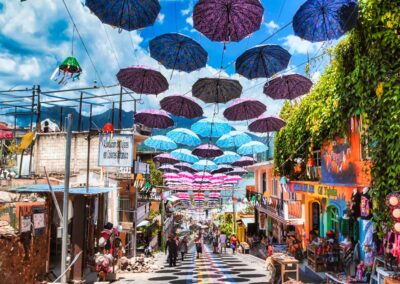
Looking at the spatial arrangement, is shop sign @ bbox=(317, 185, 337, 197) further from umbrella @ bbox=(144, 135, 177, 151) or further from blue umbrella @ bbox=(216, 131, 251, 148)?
umbrella @ bbox=(144, 135, 177, 151)

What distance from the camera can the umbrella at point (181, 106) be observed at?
18.0 m

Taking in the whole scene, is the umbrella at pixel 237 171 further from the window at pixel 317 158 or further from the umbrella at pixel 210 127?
the window at pixel 317 158

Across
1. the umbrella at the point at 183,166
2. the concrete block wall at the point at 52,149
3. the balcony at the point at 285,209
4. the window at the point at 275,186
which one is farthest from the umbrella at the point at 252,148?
the umbrella at the point at 183,166

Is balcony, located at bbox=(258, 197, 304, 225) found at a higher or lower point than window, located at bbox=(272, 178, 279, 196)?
lower

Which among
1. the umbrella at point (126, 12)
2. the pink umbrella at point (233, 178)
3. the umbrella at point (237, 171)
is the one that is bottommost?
the pink umbrella at point (233, 178)

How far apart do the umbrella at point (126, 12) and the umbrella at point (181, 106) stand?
703 cm

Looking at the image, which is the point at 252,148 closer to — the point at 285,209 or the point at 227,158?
the point at 227,158

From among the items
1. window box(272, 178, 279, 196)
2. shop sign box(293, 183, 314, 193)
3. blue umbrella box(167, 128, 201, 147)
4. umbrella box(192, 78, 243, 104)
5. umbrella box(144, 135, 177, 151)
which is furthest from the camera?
window box(272, 178, 279, 196)

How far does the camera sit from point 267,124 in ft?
68.4

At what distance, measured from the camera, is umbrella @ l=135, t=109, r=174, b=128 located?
2099 cm

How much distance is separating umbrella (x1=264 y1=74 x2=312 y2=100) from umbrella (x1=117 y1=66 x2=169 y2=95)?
4434mm

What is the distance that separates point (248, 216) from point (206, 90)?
1158 inches

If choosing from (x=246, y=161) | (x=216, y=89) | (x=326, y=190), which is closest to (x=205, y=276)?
(x=326, y=190)

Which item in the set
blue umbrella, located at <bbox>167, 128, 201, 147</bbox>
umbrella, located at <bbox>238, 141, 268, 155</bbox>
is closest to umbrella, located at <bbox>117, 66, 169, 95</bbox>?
blue umbrella, located at <bbox>167, 128, 201, 147</bbox>
